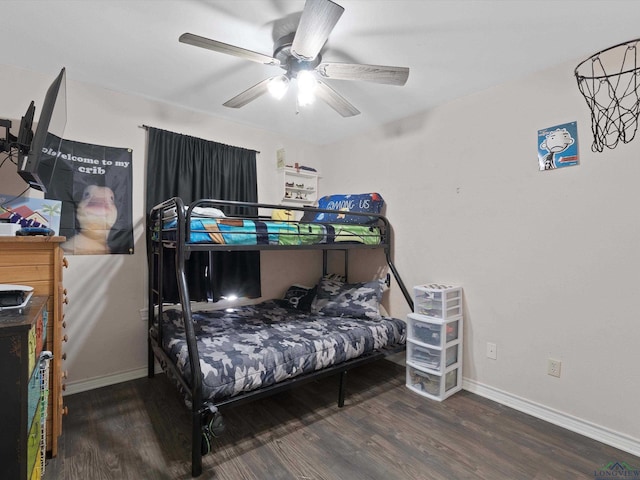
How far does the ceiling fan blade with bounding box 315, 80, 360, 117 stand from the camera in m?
1.91

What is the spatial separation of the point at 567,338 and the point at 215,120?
131 inches

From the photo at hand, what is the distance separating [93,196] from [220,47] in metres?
1.67

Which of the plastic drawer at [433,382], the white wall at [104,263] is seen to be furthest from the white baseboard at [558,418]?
the white wall at [104,263]

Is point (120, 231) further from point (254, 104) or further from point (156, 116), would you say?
point (254, 104)

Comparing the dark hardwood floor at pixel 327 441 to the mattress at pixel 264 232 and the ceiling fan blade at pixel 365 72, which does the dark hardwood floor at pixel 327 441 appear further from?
the ceiling fan blade at pixel 365 72

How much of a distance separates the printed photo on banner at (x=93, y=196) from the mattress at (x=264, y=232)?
63cm

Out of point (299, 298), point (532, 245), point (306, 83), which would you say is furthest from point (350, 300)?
point (306, 83)

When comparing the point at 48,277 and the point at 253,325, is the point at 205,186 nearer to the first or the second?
the point at 253,325

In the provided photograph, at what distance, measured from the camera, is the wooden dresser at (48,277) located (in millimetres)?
1438

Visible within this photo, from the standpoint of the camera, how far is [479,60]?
6.66 feet

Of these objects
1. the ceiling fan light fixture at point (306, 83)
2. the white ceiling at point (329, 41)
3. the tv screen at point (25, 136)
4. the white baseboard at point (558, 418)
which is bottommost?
the white baseboard at point (558, 418)

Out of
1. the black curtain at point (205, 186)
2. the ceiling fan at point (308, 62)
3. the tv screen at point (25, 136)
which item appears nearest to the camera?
the ceiling fan at point (308, 62)

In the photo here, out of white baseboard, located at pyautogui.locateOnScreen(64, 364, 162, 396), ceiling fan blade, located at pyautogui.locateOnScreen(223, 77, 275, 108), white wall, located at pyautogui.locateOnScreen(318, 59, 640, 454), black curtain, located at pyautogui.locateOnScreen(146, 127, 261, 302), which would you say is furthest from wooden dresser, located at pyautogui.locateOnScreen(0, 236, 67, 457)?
white wall, located at pyautogui.locateOnScreen(318, 59, 640, 454)

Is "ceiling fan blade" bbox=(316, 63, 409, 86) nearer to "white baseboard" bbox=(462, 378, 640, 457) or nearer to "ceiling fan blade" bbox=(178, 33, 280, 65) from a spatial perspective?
"ceiling fan blade" bbox=(178, 33, 280, 65)
